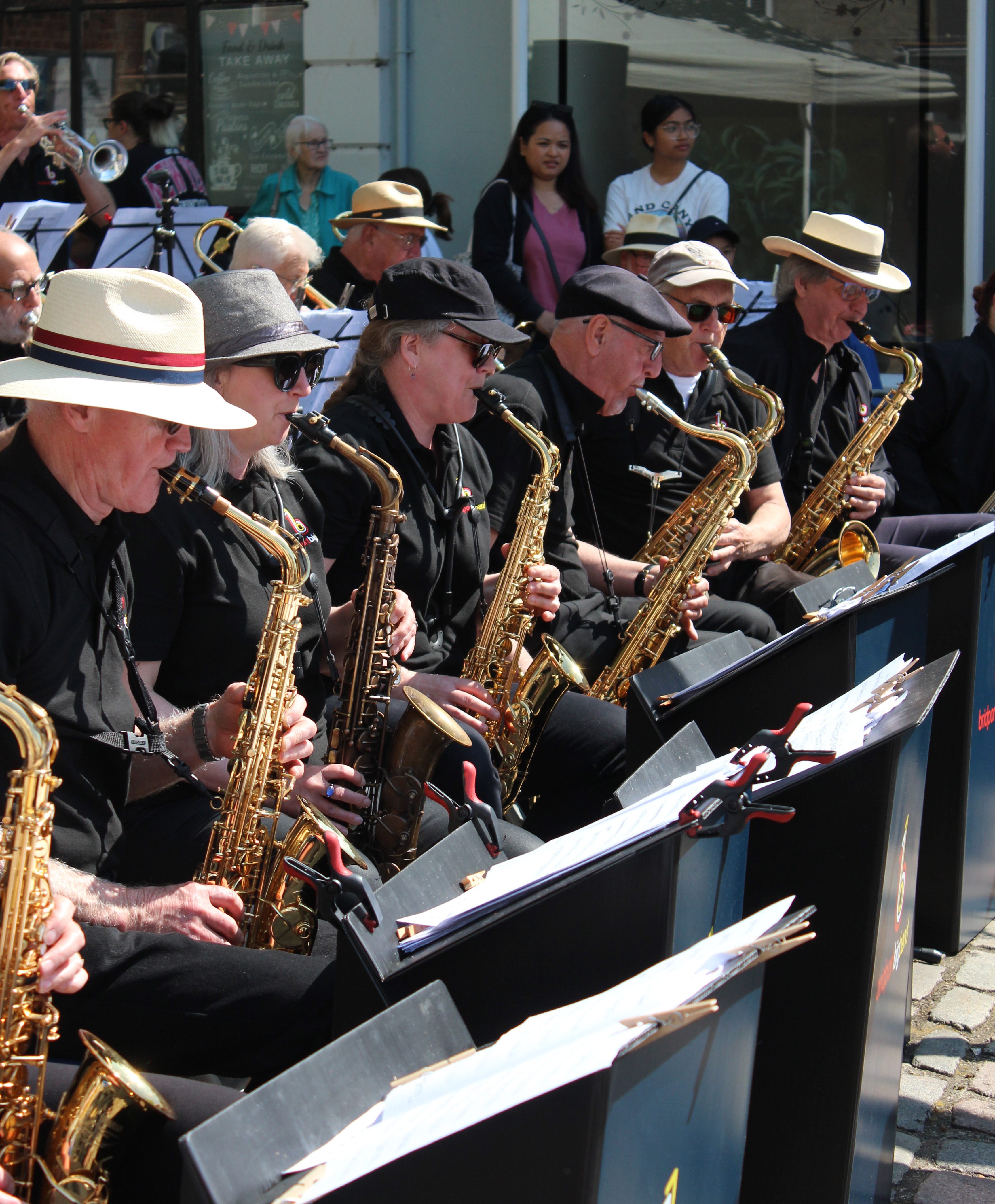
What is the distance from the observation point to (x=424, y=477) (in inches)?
140

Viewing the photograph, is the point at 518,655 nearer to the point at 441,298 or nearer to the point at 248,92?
the point at 441,298

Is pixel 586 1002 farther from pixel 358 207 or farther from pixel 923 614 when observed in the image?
pixel 358 207

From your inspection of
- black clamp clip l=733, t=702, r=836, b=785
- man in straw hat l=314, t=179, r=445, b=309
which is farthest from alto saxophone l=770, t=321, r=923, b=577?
black clamp clip l=733, t=702, r=836, b=785

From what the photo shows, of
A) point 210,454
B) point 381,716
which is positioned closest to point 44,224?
point 210,454

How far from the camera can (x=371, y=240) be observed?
20.3ft

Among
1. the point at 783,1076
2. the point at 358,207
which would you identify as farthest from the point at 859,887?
the point at 358,207

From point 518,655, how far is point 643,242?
335 cm

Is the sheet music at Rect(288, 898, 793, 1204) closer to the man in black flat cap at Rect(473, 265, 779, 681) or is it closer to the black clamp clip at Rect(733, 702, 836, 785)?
the black clamp clip at Rect(733, 702, 836, 785)

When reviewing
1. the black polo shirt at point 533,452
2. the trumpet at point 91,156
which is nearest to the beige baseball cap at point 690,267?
the black polo shirt at point 533,452

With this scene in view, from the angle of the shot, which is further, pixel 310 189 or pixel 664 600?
pixel 310 189

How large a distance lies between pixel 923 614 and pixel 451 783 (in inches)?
50.7

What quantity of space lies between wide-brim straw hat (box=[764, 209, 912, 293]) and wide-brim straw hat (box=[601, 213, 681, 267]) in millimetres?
823

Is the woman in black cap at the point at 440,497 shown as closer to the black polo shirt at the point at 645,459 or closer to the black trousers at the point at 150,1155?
the black polo shirt at the point at 645,459

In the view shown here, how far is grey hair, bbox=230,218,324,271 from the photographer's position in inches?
198
